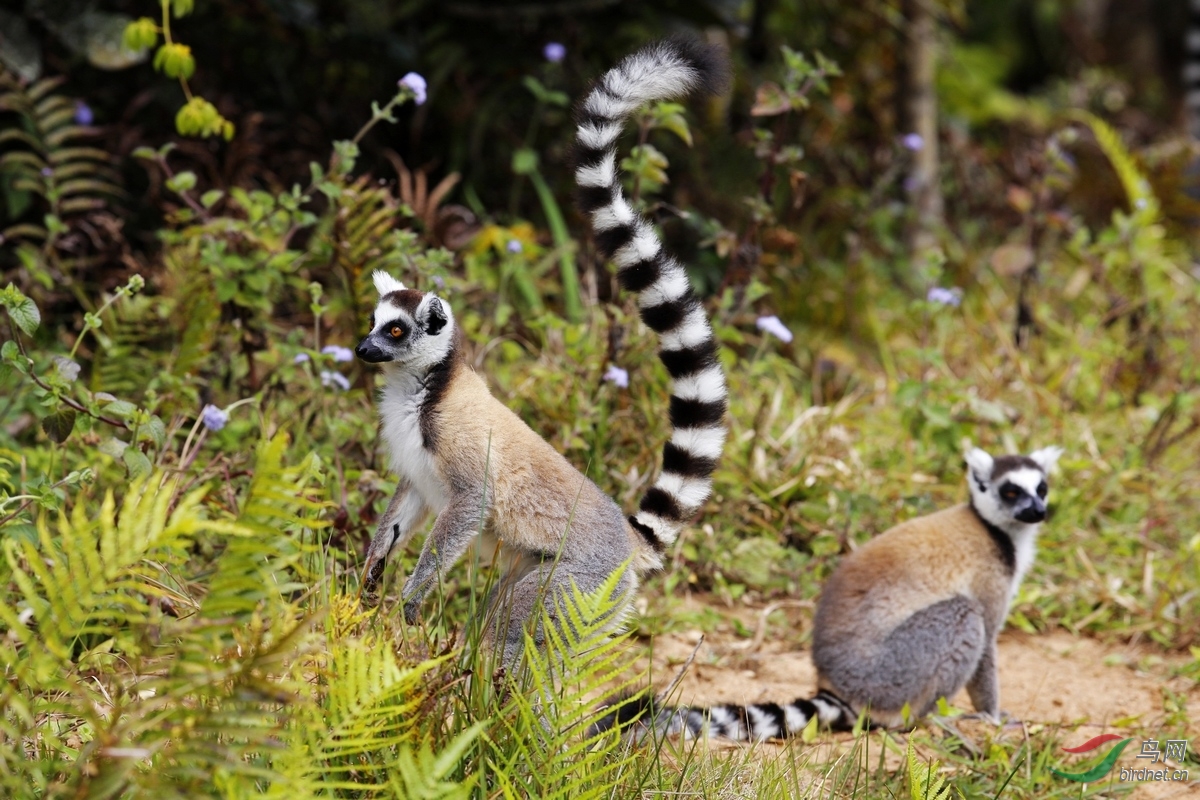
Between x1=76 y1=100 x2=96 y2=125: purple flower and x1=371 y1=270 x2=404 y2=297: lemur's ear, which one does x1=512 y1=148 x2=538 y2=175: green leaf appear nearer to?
x1=76 y1=100 x2=96 y2=125: purple flower

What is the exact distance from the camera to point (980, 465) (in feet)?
13.8

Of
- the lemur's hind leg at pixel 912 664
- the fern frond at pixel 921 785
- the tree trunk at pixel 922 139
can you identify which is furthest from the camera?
the tree trunk at pixel 922 139

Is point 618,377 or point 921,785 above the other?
point 921,785

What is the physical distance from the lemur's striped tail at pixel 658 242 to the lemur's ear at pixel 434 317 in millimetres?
454

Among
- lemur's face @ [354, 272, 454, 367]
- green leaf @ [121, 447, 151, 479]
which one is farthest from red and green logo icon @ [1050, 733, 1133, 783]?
→ green leaf @ [121, 447, 151, 479]

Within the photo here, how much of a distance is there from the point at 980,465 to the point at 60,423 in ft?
9.81

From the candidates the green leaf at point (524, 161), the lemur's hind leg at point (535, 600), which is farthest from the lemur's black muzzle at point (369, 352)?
the green leaf at point (524, 161)

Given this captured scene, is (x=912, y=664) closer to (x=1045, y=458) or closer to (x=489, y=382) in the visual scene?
(x=1045, y=458)

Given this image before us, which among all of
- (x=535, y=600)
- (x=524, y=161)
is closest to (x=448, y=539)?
(x=535, y=600)

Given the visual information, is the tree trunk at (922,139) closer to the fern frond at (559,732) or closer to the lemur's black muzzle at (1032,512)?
the lemur's black muzzle at (1032,512)

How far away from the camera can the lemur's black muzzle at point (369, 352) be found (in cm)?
300

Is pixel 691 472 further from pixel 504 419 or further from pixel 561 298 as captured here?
pixel 561 298

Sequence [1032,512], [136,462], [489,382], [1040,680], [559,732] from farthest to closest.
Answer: [489,382] → [1040,680] → [1032,512] → [136,462] → [559,732]

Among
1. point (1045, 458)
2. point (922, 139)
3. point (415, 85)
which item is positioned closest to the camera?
point (415, 85)
